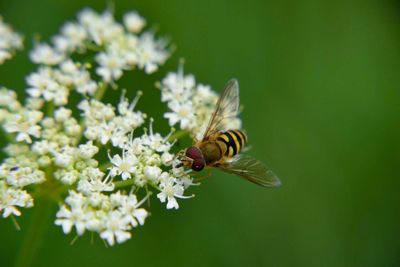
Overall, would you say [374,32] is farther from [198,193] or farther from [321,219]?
[198,193]

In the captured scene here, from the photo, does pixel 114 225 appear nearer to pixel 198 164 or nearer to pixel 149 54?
pixel 198 164

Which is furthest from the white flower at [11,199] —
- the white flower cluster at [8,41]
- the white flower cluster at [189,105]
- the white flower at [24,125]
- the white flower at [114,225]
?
the white flower cluster at [8,41]

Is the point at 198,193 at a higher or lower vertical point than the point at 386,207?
higher

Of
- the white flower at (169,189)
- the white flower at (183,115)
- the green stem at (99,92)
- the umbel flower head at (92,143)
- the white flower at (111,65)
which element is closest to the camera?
the umbel flower head at (92,143)

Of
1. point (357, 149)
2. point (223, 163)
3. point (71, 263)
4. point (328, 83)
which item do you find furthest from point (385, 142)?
point (71, 263)

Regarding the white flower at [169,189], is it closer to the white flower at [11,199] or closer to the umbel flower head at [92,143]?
the umbel flower head at [92,143]

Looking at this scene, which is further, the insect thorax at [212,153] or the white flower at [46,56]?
the white flower at [46,56]

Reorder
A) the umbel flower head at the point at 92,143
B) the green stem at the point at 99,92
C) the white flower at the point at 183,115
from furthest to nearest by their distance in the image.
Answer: the green stem at the point at 99,92
the white flower at the point at 183,115
the umbel flower head at the point at 92,143
